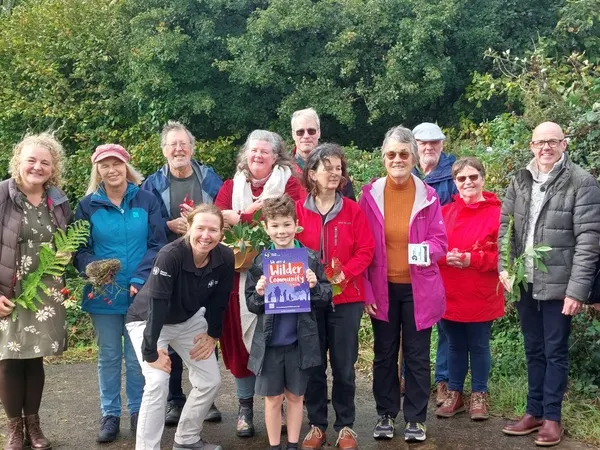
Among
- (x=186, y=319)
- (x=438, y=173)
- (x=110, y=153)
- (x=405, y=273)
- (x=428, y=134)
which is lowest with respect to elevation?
(x=186, y=319)

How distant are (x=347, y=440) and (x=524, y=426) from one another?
1.27 metres

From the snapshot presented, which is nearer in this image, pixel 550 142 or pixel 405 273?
pixel 550 142

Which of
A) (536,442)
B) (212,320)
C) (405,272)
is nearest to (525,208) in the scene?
(405,272)

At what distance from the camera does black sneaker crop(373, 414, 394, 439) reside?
490cm

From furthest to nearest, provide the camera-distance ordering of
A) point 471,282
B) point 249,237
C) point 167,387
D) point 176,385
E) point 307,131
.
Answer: point 307,131
point 176,385
point 471,282
point 249,237
point 167,387

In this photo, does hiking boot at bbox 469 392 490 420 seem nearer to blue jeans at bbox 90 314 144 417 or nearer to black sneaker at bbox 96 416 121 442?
blue jeans at bbox 90 314 144 417

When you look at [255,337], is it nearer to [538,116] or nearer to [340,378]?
[340,378]

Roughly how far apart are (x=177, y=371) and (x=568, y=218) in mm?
3007

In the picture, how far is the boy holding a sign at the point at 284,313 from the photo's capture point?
4.36 m

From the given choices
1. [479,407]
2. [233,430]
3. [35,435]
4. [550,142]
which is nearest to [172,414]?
[233,430]

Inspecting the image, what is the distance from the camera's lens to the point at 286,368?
4.45 metres

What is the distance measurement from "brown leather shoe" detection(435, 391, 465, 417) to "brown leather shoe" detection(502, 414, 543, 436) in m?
0.47

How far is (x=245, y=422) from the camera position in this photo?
5039 mm

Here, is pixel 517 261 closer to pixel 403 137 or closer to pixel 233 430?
pixel 403 137
